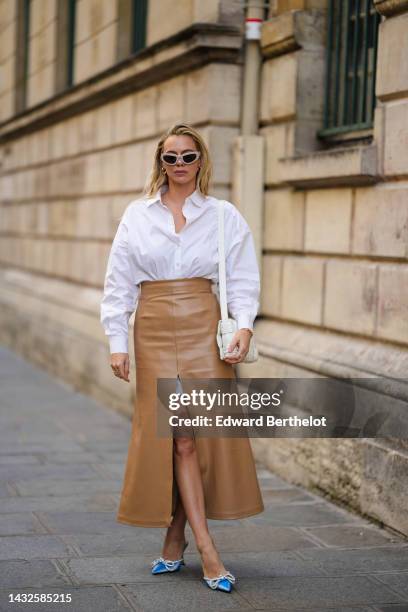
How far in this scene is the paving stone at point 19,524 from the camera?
18.3 ft

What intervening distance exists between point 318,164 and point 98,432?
3260 mm

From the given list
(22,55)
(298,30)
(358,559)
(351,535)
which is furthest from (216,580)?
(22,55)

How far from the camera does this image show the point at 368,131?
6.67 m

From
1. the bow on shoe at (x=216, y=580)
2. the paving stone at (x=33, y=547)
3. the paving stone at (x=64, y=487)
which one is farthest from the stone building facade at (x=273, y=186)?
the paving stone at (x=33, y=547)

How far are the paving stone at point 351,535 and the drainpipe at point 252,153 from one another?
8.28ft

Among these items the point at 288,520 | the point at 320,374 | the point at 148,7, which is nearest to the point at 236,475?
the point at 288,520

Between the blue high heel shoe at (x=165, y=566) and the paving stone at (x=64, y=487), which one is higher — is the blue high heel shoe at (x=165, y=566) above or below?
above

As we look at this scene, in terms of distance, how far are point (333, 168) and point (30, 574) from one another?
3082 mm

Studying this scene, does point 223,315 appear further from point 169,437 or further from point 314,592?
point 314,592

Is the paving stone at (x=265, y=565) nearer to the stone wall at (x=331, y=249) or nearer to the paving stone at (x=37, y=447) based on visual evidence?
the stone wall at (x=331, y=249)

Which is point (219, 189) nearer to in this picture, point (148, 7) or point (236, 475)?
point (148, 7)

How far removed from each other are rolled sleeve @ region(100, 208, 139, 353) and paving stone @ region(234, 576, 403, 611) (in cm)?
120

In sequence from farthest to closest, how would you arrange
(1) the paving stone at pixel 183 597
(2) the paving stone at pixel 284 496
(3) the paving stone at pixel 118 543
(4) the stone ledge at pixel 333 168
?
(2) the paving stone at pixel 284 496
(4) the stone ledge at pixel 333 168
(3) the paving stone at pixel 118 543
(1) the paving stone at pixel 183 597

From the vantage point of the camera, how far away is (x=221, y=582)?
15.0 ft
